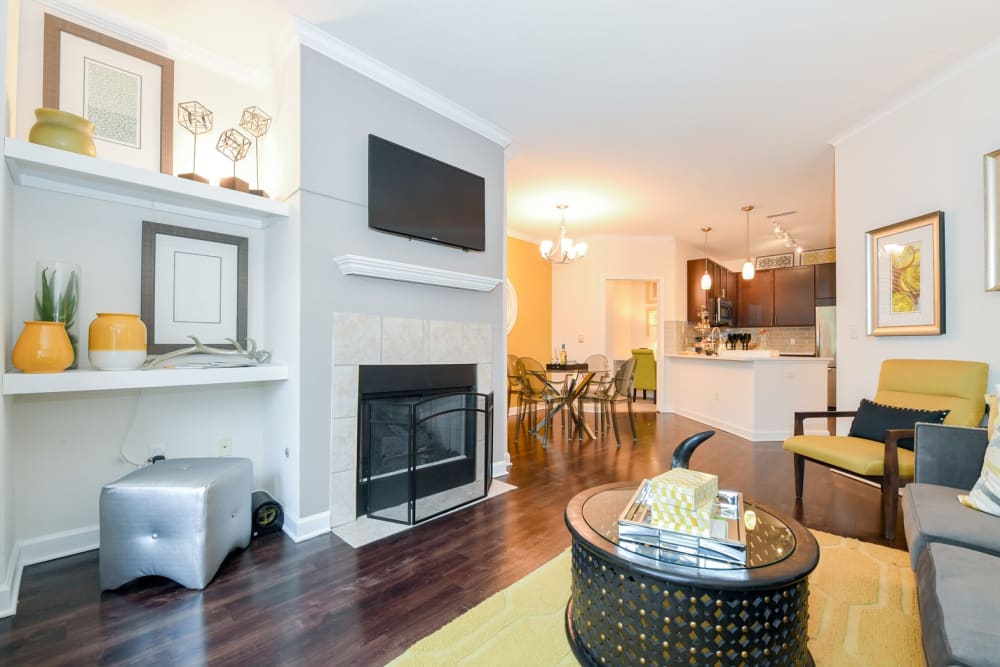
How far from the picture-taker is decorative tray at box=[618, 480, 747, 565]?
1218 millimetres

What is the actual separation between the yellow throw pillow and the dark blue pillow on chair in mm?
784

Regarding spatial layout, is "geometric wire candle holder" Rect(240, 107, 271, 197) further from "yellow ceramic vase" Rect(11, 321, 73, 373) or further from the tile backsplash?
the tile backsplash

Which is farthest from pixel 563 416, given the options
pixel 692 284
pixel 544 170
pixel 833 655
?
pixel 833 655

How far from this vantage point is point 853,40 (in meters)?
2.40

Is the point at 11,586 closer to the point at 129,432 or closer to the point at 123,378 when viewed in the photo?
the point at 129,432

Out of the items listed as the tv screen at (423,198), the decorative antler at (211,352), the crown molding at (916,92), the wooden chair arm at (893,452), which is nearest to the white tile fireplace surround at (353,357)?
the decorative antler at (211,352)

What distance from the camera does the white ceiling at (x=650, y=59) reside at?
7.23ft

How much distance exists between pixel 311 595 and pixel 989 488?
105 inches

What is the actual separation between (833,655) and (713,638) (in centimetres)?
64

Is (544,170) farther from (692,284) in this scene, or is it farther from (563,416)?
(692,284)

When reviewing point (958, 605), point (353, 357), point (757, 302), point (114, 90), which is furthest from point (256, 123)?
point (757, 302)

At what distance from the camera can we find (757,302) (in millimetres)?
7285

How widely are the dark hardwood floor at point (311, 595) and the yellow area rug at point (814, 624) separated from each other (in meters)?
0.09

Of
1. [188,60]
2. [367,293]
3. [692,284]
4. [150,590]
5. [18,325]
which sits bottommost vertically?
[150,590]
